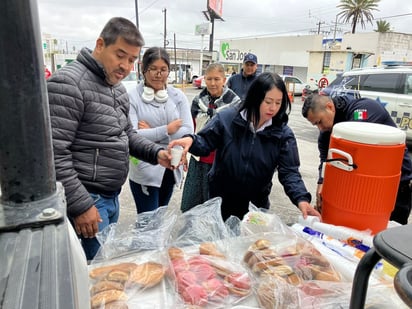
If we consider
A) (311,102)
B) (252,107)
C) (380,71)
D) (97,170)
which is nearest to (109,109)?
(97,170)

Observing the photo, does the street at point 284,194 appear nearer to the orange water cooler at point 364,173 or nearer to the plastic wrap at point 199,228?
the plastic wrap at point 199,228

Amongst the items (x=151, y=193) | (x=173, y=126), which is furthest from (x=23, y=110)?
(x=151, y=193)

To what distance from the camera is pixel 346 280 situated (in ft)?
3.98

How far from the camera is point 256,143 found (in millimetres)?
1901

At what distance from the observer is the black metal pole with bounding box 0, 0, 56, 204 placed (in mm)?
609

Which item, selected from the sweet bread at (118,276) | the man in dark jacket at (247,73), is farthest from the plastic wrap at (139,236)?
the man in dark jacket at (247,73)

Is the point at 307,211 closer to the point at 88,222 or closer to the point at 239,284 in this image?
the point at 239,284

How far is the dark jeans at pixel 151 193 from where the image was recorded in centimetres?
253

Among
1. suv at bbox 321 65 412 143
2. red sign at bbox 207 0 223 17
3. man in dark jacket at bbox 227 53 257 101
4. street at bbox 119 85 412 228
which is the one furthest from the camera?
red sign at bbox 207 0 223 17

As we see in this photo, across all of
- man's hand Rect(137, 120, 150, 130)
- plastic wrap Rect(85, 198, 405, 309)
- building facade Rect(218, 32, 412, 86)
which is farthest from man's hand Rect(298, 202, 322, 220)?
building facade Rect(218, 32, 412, 86)

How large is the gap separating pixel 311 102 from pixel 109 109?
157 cm

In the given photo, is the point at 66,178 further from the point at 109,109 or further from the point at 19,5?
the point at 19,5

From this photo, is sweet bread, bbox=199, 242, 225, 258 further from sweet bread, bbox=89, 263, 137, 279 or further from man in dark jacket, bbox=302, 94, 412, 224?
man in dark jacket, bbox=302, 94, 412, 224

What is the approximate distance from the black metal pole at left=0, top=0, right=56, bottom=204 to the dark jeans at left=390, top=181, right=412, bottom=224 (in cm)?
241
